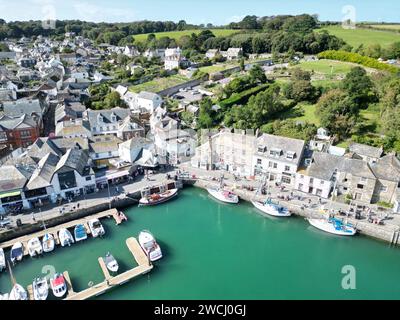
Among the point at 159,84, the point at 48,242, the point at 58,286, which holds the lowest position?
the point at 58,286

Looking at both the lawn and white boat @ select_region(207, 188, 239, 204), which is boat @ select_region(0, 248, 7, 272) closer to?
white boat @ select_region(207, 188, 239, 204)

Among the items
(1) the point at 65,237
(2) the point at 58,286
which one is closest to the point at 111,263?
(2) the point at 58,286

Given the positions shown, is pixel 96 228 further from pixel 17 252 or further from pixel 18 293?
pixel 18 293

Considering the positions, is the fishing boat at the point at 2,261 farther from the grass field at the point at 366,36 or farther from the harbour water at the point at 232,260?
the grass field at the point at 366,36

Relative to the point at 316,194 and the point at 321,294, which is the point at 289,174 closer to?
the point at 316,194

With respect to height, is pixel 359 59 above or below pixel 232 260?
above

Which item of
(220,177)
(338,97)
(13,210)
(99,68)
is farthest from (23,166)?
(99,68)

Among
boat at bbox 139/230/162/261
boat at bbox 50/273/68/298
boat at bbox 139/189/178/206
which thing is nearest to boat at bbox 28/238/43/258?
boat at bbox 50/273/68/298

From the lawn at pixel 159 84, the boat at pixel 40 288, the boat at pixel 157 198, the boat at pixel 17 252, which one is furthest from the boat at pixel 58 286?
the lawn at pixel 159 84
